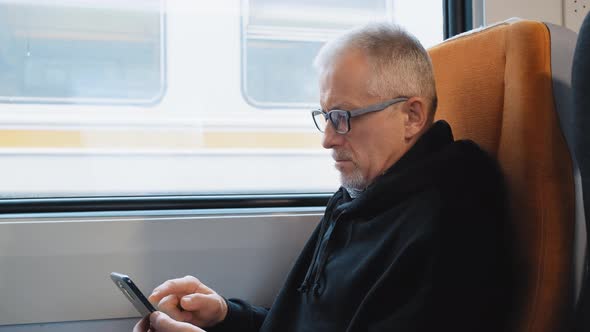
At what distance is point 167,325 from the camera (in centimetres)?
119

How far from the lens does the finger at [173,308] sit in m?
1.37

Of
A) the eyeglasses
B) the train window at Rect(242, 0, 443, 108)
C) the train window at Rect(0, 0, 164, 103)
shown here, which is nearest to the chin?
the eyeglasses

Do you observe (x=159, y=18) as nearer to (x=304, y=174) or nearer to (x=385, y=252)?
(x=304, y=174)

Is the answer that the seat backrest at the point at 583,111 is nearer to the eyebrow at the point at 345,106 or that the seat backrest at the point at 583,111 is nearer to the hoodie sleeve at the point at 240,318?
the eyebrow at the point at 345,106

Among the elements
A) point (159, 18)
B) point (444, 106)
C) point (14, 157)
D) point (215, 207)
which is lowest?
point (215, 207)

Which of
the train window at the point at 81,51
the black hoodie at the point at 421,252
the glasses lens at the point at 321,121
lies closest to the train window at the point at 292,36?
the train window at the point at 81,51

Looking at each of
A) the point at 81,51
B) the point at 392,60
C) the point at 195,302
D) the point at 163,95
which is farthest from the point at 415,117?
the point at 81,51

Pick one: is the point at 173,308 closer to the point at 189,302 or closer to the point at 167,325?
the point at 189,302

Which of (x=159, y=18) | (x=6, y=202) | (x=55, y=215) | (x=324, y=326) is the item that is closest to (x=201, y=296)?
(x=324, y=326)

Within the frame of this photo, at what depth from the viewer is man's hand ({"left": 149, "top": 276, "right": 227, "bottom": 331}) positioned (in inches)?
54.1

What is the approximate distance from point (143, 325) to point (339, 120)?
2.09ft

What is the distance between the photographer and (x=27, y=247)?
5.06 feet

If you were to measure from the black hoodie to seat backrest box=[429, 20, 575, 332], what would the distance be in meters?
0.04

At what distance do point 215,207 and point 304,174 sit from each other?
32cm
